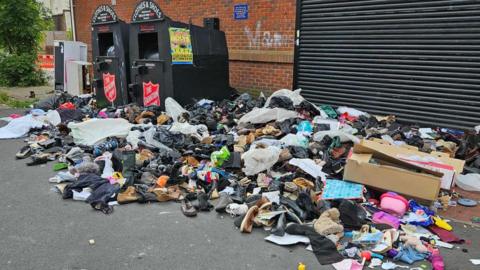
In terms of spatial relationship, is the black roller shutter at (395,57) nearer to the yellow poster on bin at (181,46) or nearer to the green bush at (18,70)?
the yellow poster on bin at (181,46)

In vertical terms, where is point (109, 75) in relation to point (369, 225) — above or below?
above

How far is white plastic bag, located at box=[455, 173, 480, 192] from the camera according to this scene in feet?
14.4

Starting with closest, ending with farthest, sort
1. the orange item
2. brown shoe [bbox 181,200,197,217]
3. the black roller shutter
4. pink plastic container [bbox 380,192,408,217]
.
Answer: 1. pink plastic container [bbox 380,192,408,217]
2. brown shoe [bbox 181,200,197,217]
3. the orange item
4. the black roller shutter

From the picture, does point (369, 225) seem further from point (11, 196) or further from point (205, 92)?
point (205, 92)

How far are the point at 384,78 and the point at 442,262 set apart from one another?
163 inches

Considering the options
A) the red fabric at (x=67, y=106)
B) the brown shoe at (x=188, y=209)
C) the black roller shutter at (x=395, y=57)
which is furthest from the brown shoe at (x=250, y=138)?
the red fabric at (x=67, y=106)

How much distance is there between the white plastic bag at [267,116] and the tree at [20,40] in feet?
34.7

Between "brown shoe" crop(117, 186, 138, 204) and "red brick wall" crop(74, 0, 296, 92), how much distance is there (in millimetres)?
4524

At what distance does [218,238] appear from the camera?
3.34 meters

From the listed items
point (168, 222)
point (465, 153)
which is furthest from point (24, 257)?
point (465, 153)

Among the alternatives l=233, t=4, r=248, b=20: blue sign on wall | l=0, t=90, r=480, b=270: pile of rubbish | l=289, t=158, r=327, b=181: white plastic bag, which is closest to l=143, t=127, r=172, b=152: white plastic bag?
l=0, t=90, r=480, b=270: pile of rubbish

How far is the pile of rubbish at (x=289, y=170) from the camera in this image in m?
3.33

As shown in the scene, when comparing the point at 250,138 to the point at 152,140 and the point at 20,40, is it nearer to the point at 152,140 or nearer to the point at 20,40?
the point at 152,140

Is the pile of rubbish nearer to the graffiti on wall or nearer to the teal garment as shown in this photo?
the teal garment
